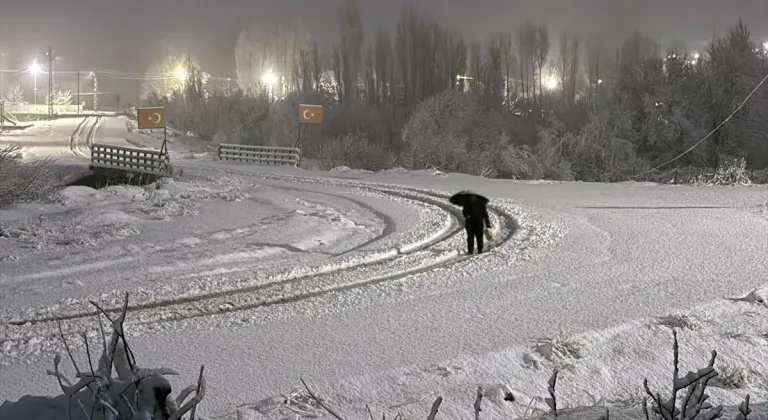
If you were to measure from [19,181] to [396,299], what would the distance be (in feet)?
55.2

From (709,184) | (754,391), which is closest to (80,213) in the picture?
(754,391)

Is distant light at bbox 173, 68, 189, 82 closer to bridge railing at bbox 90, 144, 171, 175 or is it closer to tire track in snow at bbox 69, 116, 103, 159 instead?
tire track in snow at bbox 69, 116, 103, 159

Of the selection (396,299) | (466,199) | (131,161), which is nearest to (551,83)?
(131,161)

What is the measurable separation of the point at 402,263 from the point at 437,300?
2735mm

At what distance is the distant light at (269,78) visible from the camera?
94.8 metres

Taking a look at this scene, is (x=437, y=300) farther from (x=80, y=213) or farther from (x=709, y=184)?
(x=709, y=184)

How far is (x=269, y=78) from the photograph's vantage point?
314 feet

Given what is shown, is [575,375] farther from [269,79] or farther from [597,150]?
[269,79]

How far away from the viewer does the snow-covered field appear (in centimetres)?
719

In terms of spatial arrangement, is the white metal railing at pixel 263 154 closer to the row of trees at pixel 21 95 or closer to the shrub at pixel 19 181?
the shrub at pixel 19 181

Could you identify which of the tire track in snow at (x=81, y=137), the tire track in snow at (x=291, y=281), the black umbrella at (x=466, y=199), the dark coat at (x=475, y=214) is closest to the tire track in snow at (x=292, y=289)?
the tire track in snow at (x=291, y=281)

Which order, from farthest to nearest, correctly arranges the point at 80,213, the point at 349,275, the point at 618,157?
the point at 618,157 < the point at 80,213 < the point at 349,275

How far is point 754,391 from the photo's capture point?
23.5 ft

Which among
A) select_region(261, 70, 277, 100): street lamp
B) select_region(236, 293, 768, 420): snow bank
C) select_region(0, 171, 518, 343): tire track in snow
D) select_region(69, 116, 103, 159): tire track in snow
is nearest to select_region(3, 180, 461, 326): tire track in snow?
select_region(0, 171, 518, 343): tire track in snow
